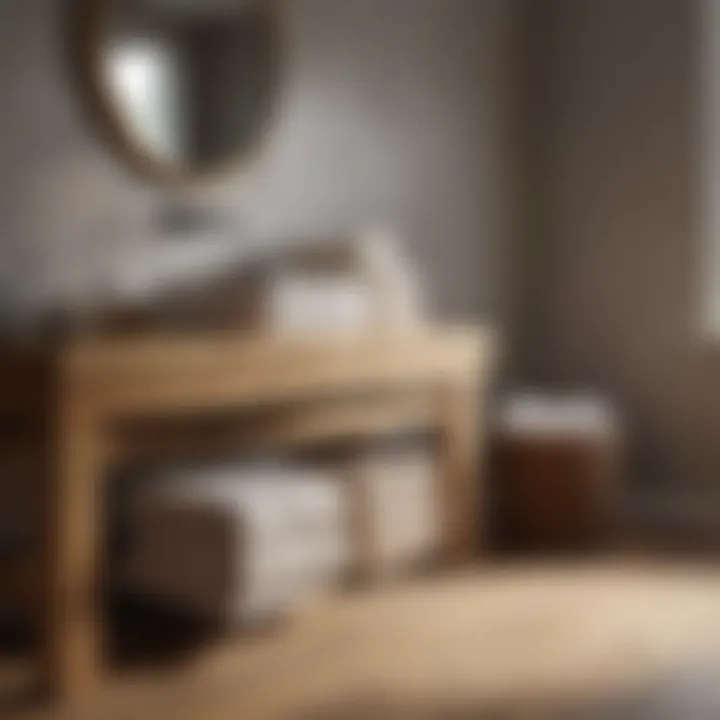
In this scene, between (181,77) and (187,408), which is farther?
(181,77)

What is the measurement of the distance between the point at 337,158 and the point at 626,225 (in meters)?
1.02

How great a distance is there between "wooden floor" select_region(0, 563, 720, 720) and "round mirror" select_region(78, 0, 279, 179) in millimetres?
1111

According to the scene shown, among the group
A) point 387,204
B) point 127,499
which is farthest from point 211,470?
point 387,204

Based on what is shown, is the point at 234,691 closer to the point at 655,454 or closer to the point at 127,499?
the point at 127,499

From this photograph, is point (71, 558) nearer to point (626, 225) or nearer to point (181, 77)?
point (181, 77)

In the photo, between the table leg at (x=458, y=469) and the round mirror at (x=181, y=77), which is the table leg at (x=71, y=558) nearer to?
the round mirror at (x=181, y=77)

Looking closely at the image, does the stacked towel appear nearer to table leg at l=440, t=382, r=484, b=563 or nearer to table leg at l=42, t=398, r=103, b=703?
table leg at l=42, t=398, r=103, b=703

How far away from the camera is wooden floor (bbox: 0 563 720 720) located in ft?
7.05

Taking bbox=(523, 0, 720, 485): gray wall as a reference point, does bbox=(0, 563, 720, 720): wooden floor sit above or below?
below

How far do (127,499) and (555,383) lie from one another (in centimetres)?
175

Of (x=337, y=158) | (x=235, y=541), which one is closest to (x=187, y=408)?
(x=235, y=541)

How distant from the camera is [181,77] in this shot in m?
3.07

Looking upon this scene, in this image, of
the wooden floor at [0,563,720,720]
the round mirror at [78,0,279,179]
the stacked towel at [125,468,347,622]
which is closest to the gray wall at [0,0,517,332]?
the round mirror at [78,0,279,179]

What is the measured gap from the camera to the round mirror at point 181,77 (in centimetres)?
292
